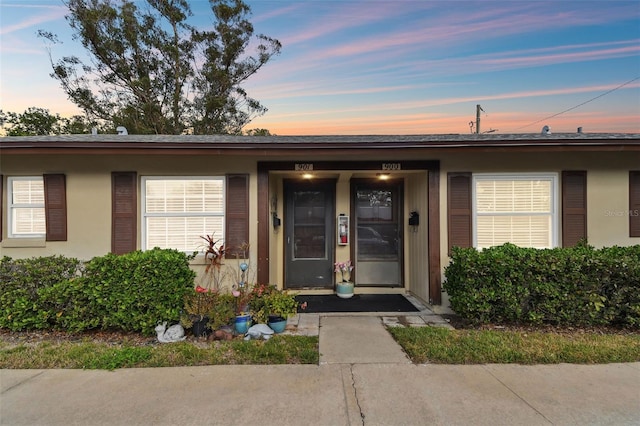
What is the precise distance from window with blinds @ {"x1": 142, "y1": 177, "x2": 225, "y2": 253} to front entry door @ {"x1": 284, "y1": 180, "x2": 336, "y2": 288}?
163 cm

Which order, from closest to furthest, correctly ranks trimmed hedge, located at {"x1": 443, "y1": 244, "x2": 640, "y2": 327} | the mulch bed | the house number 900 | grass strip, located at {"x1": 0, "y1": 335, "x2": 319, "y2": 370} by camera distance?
grass strip, located at {"x1": 0, "y1": 335, "x2": 319, "y2": 370}, the mulch bed, trimmed hedge, located at {"x1": 443, "y1": 244, "x2": 640, "y2": 327}, the house number 900

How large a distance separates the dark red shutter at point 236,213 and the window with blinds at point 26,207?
287 cm

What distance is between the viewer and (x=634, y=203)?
15.8 feet

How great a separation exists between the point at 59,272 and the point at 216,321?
2.12m

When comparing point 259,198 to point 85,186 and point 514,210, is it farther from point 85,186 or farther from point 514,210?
point 514,210

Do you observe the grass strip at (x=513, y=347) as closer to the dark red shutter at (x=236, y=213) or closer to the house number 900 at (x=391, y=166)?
the house number 900 at (x=391, y=166)

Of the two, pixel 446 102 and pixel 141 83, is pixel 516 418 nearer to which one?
pixel 446 102

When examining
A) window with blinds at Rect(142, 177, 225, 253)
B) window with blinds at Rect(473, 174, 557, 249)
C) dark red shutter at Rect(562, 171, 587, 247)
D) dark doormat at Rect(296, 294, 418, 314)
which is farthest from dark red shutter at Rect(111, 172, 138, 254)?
dark red shutter at Rect(562, 171, 587, 247)

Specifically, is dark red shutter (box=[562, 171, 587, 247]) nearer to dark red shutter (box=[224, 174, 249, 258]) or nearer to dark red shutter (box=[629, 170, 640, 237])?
dark red shutter (box=[629, 170, 640, 237])

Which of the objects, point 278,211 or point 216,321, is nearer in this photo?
point 216,321

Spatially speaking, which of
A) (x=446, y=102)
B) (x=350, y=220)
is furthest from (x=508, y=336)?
(x=446, y=102)

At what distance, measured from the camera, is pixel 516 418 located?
2201 millimetres

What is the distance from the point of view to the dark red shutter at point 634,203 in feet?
15.7

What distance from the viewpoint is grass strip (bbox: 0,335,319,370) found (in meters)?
3.06
